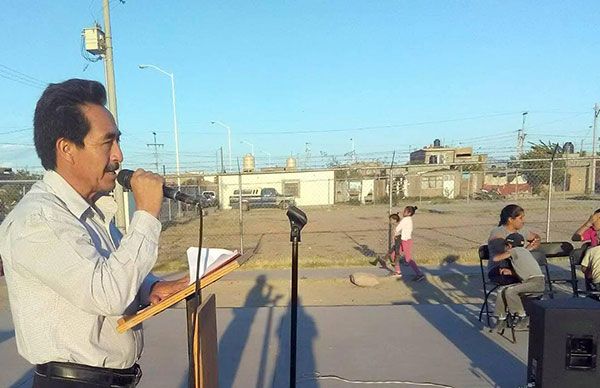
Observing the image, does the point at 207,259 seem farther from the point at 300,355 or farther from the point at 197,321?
the point at 300,355

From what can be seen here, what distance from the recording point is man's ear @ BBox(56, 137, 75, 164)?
1.28 metres

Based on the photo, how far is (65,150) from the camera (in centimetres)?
129

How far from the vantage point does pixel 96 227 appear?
56.0 inches

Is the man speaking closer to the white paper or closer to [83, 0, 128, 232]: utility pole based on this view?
the white paper

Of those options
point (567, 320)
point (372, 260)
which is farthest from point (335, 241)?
point (567, 320)

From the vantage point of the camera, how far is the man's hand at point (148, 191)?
1250 millimetres

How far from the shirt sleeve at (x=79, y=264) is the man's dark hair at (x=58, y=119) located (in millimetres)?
261

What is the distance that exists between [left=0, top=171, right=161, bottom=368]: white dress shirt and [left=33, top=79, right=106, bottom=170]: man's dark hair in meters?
0.10

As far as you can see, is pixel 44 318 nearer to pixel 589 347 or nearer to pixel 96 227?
pixel 96 227

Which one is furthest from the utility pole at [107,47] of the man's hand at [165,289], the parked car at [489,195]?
the parked car at [489,195]

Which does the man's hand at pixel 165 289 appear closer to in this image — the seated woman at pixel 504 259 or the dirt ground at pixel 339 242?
the seated woman at pixel 504 259

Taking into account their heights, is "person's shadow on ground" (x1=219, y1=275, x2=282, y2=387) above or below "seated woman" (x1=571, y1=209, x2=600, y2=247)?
below

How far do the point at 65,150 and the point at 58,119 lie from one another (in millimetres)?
101

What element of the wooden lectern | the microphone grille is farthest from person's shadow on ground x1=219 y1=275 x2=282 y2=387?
the microphone grille
